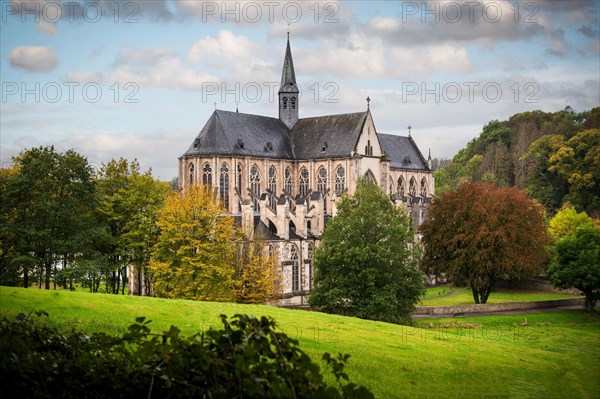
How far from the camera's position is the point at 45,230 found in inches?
1531

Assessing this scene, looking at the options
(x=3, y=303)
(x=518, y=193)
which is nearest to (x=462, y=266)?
(x=518, y=193)

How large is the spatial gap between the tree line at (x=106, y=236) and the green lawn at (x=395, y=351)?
50.9 feet

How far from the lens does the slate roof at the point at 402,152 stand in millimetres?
87312

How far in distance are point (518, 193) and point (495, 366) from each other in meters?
36.7

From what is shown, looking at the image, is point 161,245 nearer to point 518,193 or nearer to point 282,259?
point 282,259

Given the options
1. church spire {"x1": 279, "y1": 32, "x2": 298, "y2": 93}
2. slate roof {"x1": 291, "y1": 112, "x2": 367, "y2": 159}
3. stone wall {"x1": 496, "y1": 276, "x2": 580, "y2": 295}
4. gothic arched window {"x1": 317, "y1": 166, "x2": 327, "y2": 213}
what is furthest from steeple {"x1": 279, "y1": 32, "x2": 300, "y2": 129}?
stone wall {"x1": 496, "y1": 276, "x2": 580, "y2": 295}

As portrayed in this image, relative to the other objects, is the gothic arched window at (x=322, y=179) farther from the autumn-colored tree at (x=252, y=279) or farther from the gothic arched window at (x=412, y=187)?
the autumn-colored tree at (x=252, y=279)

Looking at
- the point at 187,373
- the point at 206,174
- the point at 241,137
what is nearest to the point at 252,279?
the point at 206,174

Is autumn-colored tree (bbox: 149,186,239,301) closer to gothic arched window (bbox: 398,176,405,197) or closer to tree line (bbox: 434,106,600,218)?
gothic arched window (bbox: 398,176,405,197)

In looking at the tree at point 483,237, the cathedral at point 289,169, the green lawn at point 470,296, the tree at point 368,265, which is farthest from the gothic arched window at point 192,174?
the tree at point 368,265

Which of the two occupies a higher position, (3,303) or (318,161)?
(318,161)

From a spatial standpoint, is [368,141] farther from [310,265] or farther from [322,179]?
[310,265]

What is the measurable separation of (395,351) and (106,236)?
28.3 metres

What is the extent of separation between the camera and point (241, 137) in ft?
234
